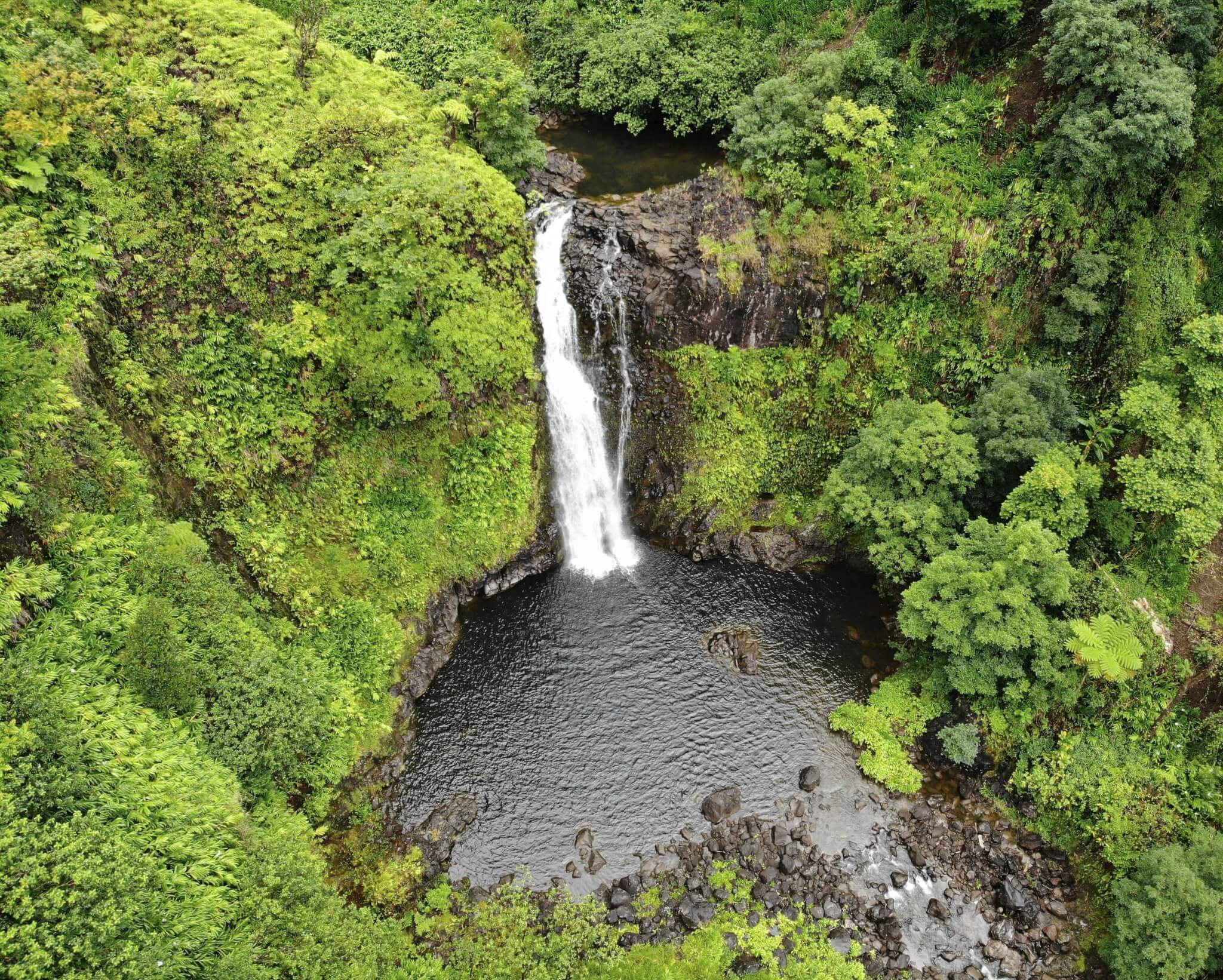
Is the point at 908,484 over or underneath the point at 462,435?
underneath

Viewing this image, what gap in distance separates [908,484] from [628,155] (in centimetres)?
1700

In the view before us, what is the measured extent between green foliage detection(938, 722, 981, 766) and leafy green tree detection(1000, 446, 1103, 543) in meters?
5.42

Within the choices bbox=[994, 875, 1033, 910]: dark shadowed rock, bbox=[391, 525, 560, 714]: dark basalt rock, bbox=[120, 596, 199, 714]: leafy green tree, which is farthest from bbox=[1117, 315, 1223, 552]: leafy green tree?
bbox=[120, 596, 199, 714]: leafy green tree

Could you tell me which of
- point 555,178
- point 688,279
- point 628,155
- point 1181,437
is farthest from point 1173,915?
point 628,155

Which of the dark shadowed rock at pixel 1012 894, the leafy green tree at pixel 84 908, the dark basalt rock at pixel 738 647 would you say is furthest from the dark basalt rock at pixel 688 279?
the leafy green tree at pixel 84 908

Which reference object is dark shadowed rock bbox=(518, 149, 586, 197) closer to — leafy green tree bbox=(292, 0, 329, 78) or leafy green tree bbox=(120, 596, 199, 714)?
leafy green tree bbox=(292, 0, 329, 78)

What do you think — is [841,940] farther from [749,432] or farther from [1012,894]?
[749,432]

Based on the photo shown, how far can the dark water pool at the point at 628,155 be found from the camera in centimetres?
2566

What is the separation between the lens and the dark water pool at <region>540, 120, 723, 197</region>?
1010 inches

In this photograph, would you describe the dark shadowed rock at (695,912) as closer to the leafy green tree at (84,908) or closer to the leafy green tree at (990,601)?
the leafy green tree at (990,601)

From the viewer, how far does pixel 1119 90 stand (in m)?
18.6

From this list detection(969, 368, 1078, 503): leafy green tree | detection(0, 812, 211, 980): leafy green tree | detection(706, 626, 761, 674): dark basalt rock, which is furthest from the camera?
detection(706, 626, 761, 674): dark basalt rock

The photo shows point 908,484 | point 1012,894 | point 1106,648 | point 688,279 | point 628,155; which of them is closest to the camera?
point 1012,894

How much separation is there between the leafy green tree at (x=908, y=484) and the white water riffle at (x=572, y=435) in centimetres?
738
